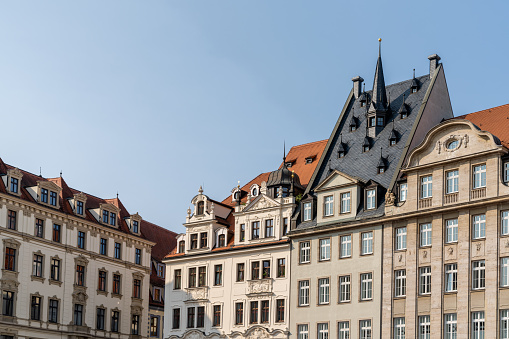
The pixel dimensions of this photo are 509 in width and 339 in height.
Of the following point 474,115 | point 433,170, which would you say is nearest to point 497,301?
point 433,170

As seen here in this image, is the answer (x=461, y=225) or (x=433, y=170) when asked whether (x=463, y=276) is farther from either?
(x=433, y=170)

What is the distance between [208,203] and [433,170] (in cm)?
1908

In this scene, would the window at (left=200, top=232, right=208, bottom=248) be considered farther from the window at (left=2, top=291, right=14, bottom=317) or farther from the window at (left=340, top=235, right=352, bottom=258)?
the window at (left=2, top=291, right=14, bottom=317)

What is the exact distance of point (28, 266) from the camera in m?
74.5

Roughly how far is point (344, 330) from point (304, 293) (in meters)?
4.25

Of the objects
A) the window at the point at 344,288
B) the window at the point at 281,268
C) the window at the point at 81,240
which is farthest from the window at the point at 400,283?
the window at the point at 81,240

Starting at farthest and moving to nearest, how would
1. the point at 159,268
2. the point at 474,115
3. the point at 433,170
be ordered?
the point at 159,268, the point at 474,115, the point at 433,170

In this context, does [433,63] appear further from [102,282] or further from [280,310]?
[102,282]

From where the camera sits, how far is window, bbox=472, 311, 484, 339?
5550 centimetres

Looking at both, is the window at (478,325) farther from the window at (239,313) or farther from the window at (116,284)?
the window at (116,284)

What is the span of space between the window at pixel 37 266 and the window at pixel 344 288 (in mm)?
25559

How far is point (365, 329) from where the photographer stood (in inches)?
2402

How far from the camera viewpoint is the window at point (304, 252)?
215ft

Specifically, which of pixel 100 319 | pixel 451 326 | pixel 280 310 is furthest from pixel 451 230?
pixel 100 319
